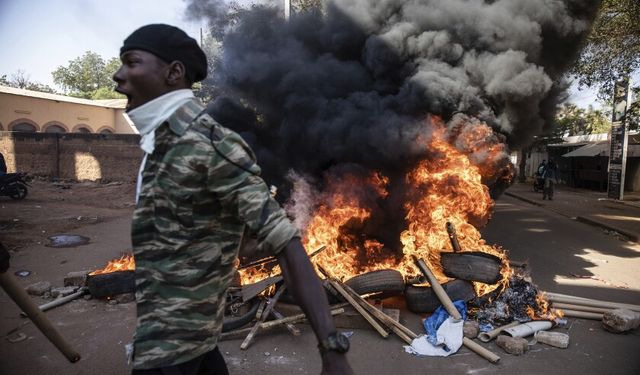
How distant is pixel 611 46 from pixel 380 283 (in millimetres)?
11202

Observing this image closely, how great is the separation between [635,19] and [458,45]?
6.45 meters

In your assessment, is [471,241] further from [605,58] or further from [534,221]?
[605,58]

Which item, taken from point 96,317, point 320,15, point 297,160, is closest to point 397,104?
point 297,160

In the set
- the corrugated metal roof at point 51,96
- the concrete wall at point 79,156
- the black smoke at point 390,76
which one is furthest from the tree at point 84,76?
the black smoke at point 390,76

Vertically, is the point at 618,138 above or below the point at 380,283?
above

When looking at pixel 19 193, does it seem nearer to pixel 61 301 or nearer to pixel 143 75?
pixel 61 301

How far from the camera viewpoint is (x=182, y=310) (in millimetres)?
1580

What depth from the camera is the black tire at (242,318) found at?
173 inches

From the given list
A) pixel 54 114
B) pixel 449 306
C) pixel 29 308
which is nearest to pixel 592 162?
pixel 449 306

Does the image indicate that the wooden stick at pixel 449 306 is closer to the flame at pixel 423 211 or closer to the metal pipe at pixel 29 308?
the flame at pixel 423 211

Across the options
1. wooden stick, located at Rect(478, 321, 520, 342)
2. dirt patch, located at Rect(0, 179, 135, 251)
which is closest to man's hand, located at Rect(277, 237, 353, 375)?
wooden stick, located at Rect(478, 321, 520, 342)

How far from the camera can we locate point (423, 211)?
638cm

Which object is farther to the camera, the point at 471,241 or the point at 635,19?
the point at 635,19

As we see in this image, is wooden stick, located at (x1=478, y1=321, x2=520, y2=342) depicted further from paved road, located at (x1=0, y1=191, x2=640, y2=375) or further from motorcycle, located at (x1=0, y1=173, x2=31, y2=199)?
motorcycle, located at (x1=0, y1=173, x2=31, y2=199)
